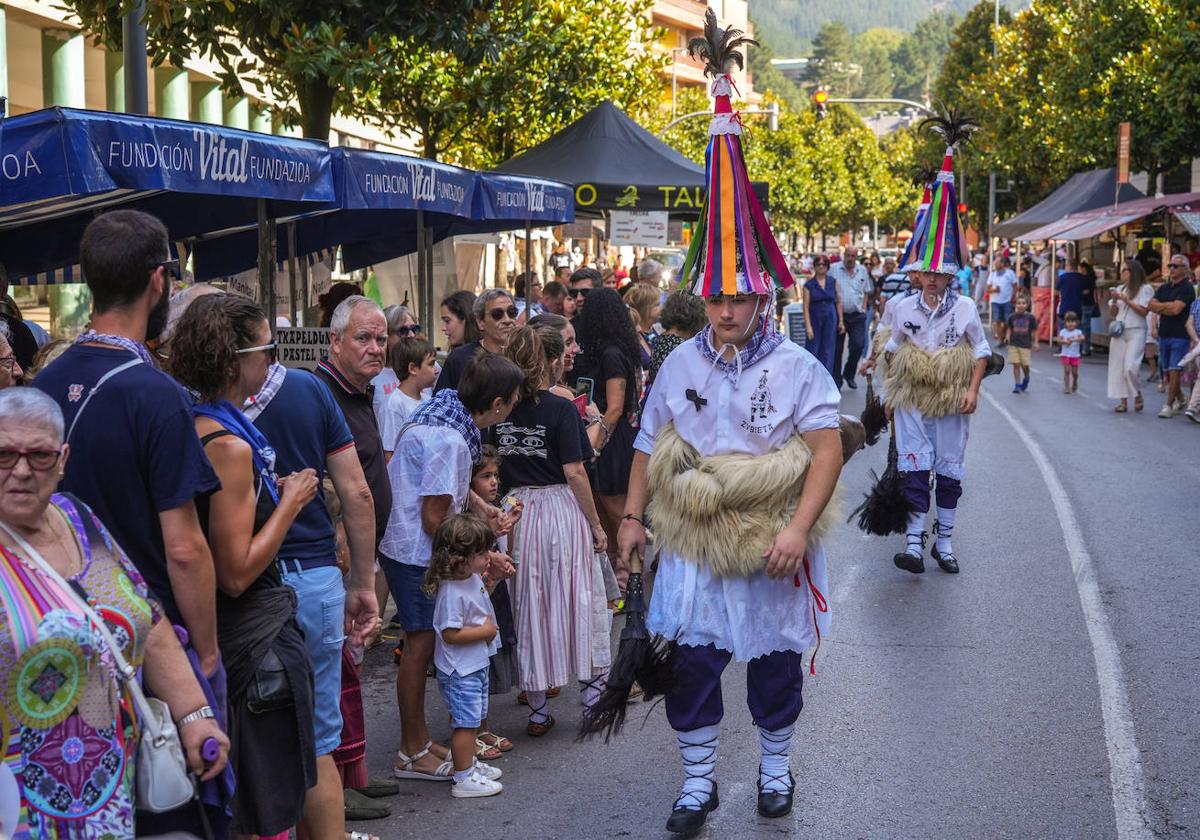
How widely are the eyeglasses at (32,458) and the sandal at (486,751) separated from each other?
3.18 meters

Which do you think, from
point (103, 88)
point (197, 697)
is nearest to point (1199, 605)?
point (197, 697)

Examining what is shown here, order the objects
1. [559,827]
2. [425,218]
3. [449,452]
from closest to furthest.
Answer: [559,827] < [449,452] < [425,218]

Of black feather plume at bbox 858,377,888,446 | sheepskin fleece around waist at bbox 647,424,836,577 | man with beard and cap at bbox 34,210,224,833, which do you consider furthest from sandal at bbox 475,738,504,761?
black feather plume at bbox 858,377,888,446

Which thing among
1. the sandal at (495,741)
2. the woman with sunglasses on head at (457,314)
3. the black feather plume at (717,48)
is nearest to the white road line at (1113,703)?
the sandal at (495,741)

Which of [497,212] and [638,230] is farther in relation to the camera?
[638,230]

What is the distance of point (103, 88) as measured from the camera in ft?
64.0

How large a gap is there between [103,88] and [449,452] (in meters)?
15.9

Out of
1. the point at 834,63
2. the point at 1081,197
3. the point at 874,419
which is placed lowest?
the point at 874,419

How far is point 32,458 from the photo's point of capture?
3002 millimetres

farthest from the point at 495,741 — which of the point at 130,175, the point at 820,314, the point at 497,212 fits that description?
the point at 820,314

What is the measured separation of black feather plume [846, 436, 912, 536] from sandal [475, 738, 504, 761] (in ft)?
13.2

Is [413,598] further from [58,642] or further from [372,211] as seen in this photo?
[372,211]

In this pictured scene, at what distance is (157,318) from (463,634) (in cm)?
232

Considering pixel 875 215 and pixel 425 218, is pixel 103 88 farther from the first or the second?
pixel 875 215
